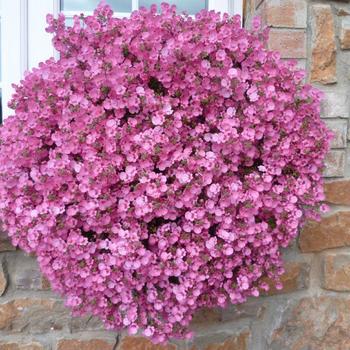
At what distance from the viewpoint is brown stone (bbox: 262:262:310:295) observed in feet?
5.78

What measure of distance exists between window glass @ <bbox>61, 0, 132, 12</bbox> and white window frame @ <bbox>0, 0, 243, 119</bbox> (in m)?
0.05

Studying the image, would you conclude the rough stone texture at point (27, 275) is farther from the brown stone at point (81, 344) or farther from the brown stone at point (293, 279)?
the brown stone at point (293, 279)

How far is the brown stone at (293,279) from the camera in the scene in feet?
5.78

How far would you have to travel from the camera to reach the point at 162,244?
1277 millimetres

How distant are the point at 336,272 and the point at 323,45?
81cm

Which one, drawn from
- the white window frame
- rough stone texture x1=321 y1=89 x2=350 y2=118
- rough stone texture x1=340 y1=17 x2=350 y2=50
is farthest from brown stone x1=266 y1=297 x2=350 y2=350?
the white window frame

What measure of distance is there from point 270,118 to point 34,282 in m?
0.98

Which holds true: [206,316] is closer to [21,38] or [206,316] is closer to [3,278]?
[3,278]

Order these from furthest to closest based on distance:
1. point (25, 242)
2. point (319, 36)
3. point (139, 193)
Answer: point (319, 36), point (25, 242), point (139, 193)

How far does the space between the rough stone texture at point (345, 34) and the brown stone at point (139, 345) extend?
A: 1.20 m

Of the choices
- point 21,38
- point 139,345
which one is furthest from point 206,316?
point 21,38

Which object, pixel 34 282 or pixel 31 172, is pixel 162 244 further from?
pixel 34 282

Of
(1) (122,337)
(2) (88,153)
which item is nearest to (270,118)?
(2) (88,153)

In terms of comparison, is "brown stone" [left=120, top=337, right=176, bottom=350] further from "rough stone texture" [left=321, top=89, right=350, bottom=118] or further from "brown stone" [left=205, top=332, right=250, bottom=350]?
"rough stone texture" [left=321, top=89, right=350, bottom=118]
